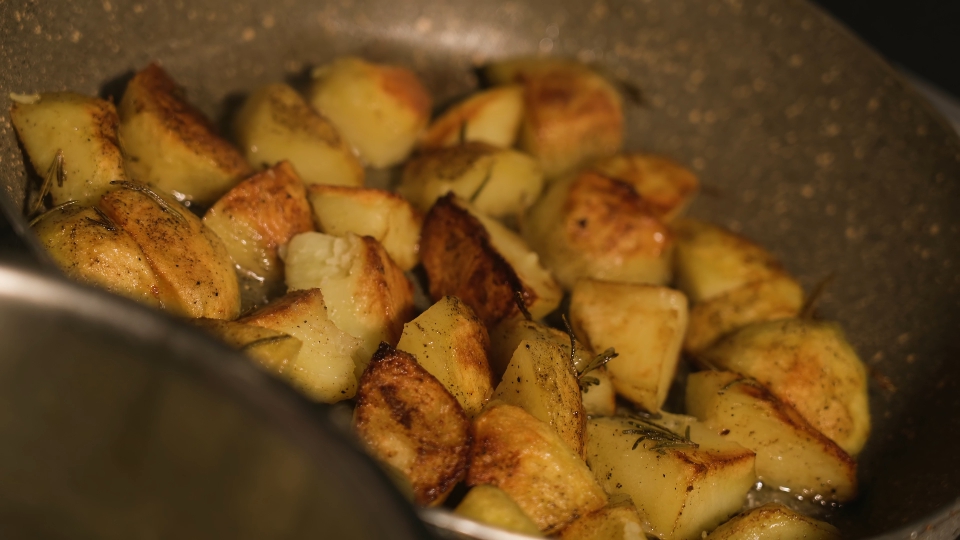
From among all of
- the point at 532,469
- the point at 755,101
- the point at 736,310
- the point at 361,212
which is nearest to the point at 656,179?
the point at 736,310

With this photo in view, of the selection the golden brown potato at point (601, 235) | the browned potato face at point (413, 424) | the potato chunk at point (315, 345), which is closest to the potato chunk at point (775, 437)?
the golden brown potato at point (601, 235)

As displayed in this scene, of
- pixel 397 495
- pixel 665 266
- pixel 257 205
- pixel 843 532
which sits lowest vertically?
pixel 843 532

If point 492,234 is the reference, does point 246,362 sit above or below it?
above

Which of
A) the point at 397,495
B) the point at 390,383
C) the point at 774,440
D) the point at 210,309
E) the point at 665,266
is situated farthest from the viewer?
the point at 665,266

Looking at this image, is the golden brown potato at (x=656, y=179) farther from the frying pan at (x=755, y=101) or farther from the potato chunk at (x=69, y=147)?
the potato chunk at (x=69, y=147)

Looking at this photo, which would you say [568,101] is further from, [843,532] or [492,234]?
[843,532]

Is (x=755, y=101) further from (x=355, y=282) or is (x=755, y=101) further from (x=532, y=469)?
(x=532, y=469)

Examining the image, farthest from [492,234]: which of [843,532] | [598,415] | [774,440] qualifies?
[843,532]

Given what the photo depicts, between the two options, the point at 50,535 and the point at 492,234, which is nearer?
the point at 50,535
